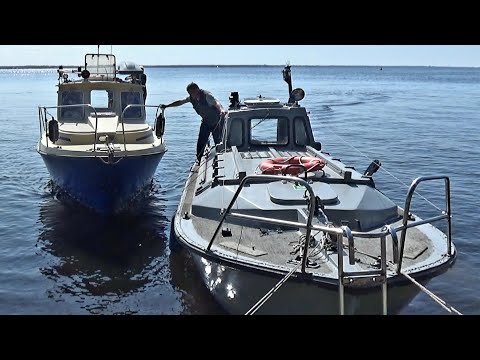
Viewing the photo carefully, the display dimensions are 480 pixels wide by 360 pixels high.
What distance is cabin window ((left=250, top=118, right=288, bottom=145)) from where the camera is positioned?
11633 mm

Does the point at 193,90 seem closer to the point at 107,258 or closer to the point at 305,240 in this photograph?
the point at 107,258

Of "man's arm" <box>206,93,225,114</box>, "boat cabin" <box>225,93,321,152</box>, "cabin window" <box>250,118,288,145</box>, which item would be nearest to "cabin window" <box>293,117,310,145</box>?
"boat cabin" <box>225,93,321,152</box>

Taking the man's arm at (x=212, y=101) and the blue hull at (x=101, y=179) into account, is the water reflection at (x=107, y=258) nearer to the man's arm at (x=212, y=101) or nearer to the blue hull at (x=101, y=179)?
the blue hull at (x=101, y=179)

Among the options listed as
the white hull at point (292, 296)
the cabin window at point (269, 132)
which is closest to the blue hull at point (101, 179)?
the cabin window at point (269, 132)

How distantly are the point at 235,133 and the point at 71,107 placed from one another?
17.1 feet

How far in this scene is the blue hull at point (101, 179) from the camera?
11688mm

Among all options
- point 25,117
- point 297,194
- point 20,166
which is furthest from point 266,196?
point 25,117

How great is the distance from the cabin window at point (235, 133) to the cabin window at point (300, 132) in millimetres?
1159

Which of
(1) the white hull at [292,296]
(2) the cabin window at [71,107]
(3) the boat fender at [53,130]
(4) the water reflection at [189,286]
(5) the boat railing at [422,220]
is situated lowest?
(4) the water reflection at [189,286]

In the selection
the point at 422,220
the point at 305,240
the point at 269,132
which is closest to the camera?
the point at 305,240

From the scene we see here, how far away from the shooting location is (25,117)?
3161 centimetres

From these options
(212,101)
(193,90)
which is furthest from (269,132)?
(193,90)

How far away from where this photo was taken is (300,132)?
37.9 ft

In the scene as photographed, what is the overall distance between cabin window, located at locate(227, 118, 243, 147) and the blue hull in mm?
2175
